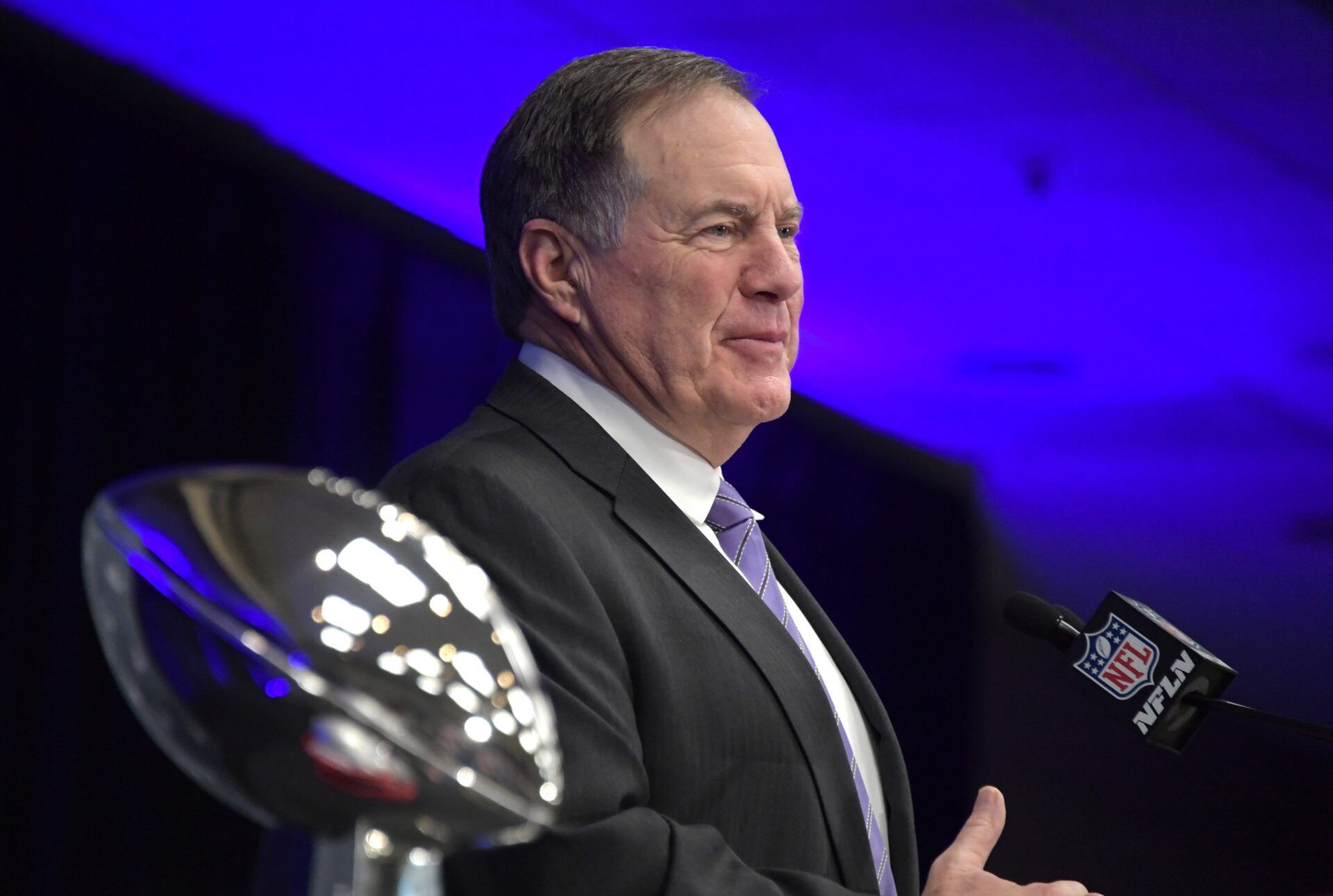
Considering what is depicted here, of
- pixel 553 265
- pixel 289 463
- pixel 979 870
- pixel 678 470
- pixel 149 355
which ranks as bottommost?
pixel 289 463

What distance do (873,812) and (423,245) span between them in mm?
1638

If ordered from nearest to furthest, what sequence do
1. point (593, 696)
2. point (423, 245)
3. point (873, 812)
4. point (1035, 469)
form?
point (593, 696) → point (873, 812) → point (423, 245) → point (1035, 469)

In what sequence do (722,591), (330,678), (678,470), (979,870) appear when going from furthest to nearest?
(678,470) < (722,591) < (979,870) < (330,678)

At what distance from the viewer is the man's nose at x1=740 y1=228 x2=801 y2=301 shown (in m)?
1.55

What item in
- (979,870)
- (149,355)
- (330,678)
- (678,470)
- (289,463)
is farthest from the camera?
(289,463)

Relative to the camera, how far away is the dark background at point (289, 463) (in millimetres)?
2250

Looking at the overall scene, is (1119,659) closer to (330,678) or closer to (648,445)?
(648,445)

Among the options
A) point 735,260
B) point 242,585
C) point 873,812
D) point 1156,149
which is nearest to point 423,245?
point 735,260

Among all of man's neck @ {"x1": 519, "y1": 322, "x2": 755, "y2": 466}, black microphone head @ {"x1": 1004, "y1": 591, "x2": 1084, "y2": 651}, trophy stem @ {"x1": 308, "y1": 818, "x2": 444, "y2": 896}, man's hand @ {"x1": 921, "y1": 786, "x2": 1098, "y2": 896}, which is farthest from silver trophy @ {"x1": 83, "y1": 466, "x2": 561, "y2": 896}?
black microphone head @ {"x1": 1004, "y1": 591, "x2": 1084, "y2": 651}

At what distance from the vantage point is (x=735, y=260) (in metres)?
1.54

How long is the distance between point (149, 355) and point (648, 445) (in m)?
1.23

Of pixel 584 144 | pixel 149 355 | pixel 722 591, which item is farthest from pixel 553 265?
pixel 149 355

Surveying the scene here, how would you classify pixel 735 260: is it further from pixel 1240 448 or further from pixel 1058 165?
pixel 1240 448

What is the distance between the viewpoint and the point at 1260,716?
129cm
